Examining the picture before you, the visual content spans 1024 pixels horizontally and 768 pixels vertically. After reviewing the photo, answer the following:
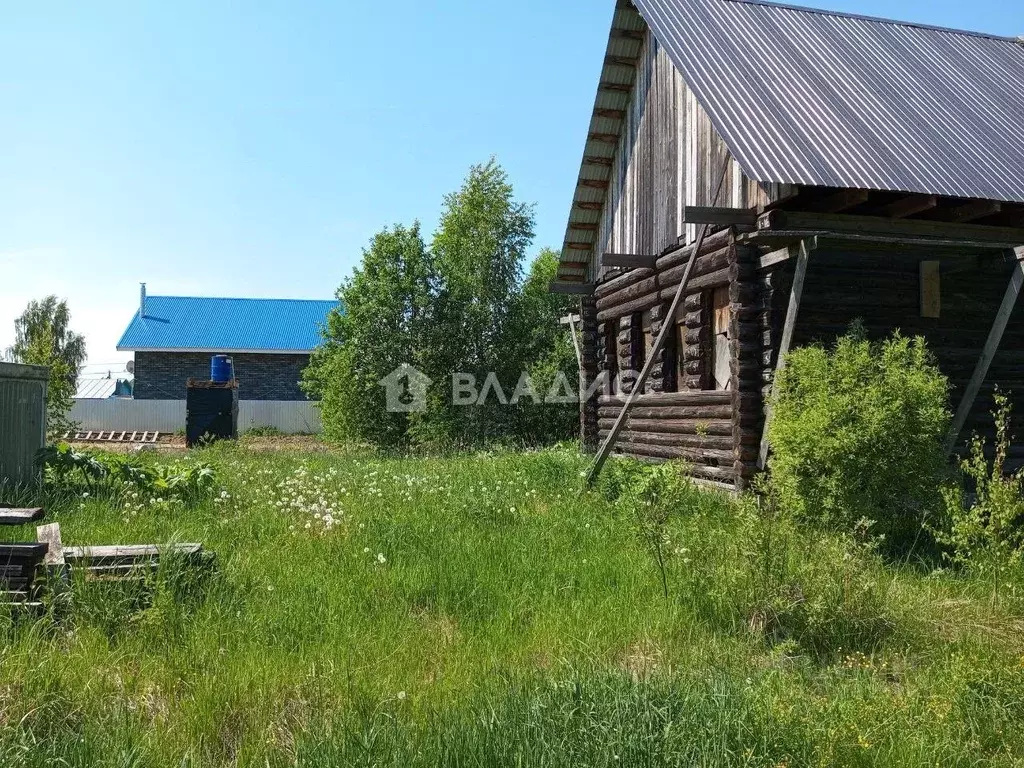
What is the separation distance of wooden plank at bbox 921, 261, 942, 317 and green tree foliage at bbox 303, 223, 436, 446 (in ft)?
50.4

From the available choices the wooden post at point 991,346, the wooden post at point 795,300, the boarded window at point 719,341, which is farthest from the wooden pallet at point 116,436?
the wooden post at point 991,346

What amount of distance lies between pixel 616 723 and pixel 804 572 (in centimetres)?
242

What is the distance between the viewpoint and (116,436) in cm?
3030

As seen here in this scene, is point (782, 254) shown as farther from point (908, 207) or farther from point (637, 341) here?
point (637, 341)

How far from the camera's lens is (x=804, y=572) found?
5.48 metres

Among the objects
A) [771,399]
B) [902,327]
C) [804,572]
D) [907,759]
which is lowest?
[907,759]

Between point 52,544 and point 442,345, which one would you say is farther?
point 442,345

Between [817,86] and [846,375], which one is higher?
[817,86]

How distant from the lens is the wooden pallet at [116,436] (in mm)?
28750

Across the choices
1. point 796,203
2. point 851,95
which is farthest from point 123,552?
point 851,95

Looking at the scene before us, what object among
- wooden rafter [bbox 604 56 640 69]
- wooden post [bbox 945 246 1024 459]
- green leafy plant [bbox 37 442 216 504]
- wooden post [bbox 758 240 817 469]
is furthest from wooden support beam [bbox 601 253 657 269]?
green leafy plant [bbox 37 442 216 504]

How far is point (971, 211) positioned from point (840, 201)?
1.71 m

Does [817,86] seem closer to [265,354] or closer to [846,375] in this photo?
[846,375]

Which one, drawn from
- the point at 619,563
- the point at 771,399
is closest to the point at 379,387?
the point at 771,399
